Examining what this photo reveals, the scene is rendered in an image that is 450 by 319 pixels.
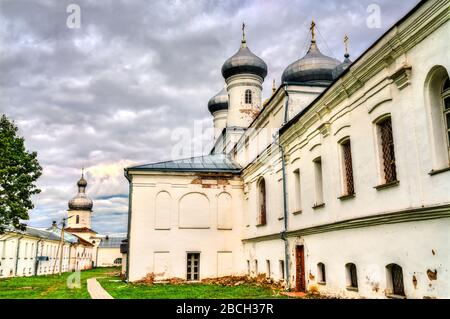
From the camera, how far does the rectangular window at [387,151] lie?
10594 mm

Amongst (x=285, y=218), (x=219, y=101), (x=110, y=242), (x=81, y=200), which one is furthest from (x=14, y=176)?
(x=110, y=242)

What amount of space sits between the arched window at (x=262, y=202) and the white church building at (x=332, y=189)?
0.24 feet

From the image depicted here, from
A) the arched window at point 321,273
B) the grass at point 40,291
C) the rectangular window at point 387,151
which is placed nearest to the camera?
the rectangular window at point 387,151

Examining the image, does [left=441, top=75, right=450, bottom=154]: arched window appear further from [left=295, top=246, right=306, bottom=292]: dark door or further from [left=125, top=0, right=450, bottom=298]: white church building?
[left=295, top=246, right=306, bottom=292]: dark door

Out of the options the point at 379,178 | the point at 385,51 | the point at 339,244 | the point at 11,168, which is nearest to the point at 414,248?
the point at 379,178

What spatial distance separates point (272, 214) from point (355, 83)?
28.7ft

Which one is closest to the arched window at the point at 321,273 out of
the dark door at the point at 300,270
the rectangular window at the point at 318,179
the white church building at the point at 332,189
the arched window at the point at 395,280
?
the white church building at the point at 332,189

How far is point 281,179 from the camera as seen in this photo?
18297 millimetres

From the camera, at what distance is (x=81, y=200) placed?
249 ft

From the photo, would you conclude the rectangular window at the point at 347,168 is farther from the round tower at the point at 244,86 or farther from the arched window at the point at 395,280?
the round tower at the point at 244,86

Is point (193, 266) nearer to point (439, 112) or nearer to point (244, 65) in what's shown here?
point (244, 65)

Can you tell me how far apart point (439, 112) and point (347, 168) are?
4338mm

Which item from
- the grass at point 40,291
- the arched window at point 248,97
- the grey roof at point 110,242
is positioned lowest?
the grass at point 40,291
